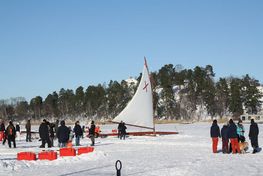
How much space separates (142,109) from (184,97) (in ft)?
231

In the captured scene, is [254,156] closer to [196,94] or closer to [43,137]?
[43,137]

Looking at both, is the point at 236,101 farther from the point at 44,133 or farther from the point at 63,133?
the point at 63,133

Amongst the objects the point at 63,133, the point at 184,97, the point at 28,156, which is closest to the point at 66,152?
the point at 28,156

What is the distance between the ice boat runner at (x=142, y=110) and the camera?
33.9 metres

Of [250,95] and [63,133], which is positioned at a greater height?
[250,95]

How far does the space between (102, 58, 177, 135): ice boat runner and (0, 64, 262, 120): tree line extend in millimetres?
55067

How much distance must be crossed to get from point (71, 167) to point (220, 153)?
23.4ft

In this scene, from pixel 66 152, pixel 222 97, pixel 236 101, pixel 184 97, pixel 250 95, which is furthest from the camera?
pixel 184 97

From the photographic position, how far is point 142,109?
34.2 m

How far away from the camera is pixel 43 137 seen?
23406 millimetres

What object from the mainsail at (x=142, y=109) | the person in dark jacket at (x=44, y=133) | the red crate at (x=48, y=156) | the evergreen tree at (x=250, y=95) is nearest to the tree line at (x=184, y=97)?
the evergreen tree at (x=250, y=95)

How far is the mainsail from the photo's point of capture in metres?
33.9

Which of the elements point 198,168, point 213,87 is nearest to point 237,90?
point 213,87

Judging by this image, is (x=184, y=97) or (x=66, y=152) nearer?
(x=66, y=152)
